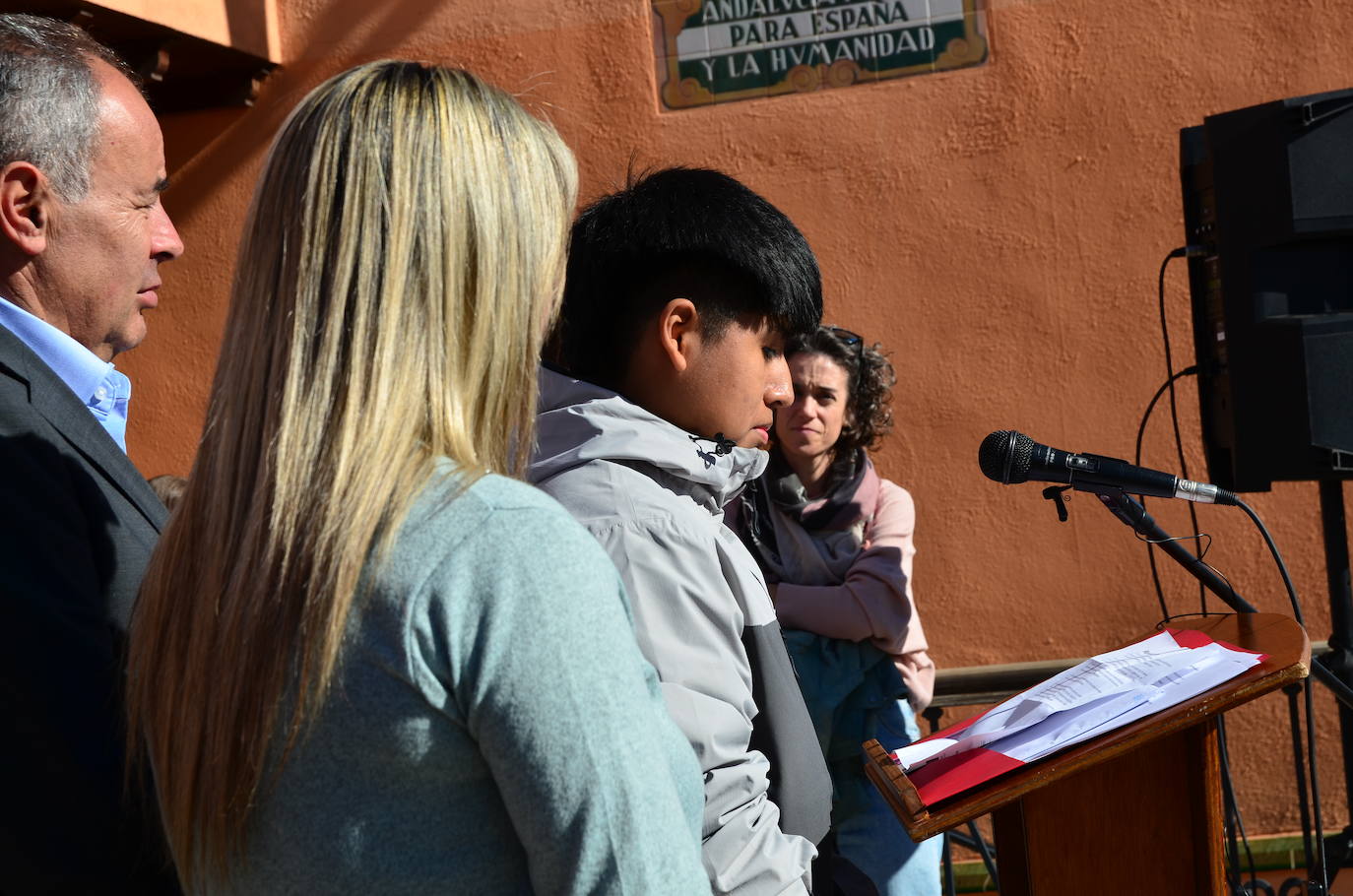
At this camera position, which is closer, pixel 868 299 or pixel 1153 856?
pixel 1153 856

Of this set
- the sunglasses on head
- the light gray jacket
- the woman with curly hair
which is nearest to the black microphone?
the light gray jacket

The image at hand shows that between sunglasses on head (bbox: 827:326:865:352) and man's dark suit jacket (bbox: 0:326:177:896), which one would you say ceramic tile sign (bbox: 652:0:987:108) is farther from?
man's dark suit jacket (bbox: 0:326:177:896)

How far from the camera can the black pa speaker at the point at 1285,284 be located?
2543 millimetres

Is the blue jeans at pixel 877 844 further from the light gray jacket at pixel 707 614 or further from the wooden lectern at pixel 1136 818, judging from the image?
the light gray jacket at pixel 707 614

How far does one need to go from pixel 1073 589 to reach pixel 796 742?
8.74 feet

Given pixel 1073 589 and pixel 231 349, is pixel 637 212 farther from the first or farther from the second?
pixel 1073 589

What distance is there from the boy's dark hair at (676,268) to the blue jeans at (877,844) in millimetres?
1470

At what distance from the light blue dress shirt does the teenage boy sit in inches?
21.8

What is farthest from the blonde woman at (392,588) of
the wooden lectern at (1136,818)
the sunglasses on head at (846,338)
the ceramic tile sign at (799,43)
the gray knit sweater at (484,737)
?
the ceramic tile sign at (799,43)

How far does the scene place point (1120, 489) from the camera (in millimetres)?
2059

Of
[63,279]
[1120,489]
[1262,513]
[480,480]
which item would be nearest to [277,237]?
[480,480]

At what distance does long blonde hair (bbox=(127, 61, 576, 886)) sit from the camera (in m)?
0.87

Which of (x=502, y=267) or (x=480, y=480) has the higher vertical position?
(x=502, y=267)

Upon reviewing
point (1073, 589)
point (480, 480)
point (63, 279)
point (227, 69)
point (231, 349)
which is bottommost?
point (1073, 589)
